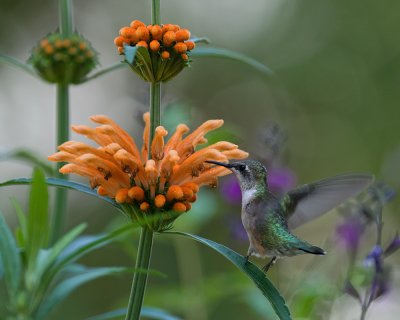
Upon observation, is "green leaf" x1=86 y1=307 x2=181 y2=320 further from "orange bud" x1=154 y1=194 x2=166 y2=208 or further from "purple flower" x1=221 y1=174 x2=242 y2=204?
"purple flower" x1=221 y1=174 x2=242 y2=204

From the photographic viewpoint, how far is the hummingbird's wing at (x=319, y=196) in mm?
1908

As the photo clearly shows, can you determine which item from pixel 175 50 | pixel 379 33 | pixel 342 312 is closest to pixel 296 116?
pixel 379 33

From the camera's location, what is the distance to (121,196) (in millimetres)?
1395

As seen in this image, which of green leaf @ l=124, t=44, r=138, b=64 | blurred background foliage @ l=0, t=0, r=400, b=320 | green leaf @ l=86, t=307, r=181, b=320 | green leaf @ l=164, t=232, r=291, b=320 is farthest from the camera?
blurred background foliage @ l=0, t=0, r=400, b=320

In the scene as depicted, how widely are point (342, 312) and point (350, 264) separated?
468 mm

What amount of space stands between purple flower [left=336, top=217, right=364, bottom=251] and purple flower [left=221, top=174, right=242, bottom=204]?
2.06 ft

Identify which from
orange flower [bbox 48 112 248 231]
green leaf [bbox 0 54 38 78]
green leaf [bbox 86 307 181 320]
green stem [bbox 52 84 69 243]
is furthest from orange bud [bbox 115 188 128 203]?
green leaf [bbox 0 54 38 78]

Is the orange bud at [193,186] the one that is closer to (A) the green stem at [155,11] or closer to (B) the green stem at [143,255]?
(B) the green stem at [143,255]

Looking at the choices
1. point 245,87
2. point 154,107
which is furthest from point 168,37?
point 245,87

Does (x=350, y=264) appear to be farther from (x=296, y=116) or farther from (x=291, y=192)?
(x=296, y=116)

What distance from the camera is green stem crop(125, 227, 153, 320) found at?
1364mm

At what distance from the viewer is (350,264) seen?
6.30 feet

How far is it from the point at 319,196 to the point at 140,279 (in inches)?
29.3

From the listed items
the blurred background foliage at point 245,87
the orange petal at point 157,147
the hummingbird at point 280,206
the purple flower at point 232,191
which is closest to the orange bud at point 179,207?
the orange petal at point 157,147
